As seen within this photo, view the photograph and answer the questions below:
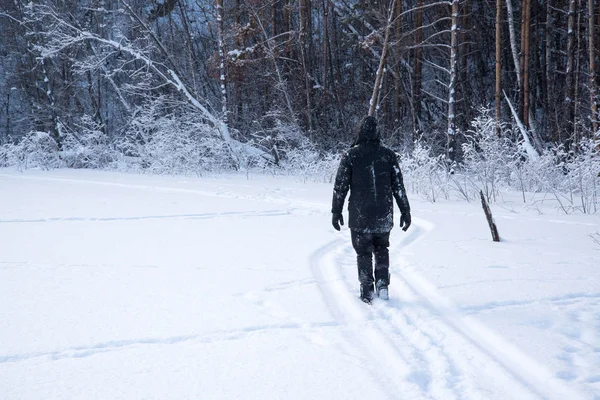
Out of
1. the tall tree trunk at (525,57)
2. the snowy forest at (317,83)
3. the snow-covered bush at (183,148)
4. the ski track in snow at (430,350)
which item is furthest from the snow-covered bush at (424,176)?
the snow-covered bush at (183,148)

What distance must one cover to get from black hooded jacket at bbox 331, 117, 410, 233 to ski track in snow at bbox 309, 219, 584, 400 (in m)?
0.70

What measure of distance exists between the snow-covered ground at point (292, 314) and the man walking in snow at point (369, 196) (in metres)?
0.28

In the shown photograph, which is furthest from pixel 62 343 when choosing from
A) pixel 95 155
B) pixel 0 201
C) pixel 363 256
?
pixel 95 155

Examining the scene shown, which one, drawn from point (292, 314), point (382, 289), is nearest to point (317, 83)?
point (382, 289)

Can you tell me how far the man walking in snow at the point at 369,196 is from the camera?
395 cm

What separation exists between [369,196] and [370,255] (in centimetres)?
53

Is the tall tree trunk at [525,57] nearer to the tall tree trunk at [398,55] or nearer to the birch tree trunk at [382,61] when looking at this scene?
the tall tree trunk at [398,55]

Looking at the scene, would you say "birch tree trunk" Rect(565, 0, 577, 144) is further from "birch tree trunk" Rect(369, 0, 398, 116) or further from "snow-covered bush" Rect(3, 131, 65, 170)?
"snow-covered bush" Rect(3, 131, 65, 170)

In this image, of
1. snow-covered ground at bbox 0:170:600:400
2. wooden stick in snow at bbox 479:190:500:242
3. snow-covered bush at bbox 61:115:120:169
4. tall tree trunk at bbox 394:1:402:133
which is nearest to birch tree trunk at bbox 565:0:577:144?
tall tree trunk at bbox 394:1:402:133

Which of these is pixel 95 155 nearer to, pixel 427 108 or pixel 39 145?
pixel 39 145

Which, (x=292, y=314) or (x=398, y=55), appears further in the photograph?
(x=398, y=55)

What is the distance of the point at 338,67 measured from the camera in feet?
74.8

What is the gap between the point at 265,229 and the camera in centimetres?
732

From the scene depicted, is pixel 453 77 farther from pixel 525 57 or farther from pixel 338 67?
pixel 338 67
